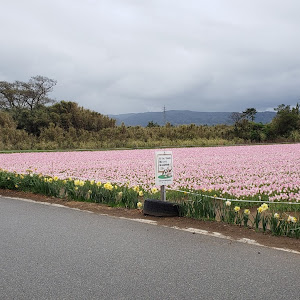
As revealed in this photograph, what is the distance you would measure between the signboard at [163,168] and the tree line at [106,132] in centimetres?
2374

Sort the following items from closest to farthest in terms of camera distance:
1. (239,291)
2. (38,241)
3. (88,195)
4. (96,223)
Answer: (239,291) < (38,241) < (96,223) < (88,195)

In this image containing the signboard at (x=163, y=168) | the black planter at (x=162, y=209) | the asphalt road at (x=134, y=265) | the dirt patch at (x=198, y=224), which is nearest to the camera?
the asphalt road at (x=134, y=265)

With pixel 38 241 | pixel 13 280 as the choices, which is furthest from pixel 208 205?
pixel 13 280

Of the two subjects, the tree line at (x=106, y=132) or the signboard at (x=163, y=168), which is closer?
the signboard at (x=163, y=168)

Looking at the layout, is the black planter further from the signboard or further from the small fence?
the signboard

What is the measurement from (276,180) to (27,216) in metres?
6.48

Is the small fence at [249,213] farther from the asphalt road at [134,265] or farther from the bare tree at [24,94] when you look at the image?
the bare tree at [24,94]

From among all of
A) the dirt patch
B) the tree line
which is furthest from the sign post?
the tree line

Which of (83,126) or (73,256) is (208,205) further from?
(83,126)

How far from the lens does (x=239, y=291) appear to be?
10.2 feet

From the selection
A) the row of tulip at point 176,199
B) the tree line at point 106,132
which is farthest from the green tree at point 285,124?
the row of tulip at point 176,199

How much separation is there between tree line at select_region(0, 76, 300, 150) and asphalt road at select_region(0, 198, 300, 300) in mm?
24604

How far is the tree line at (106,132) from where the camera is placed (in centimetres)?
3000

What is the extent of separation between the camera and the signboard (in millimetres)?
5969
